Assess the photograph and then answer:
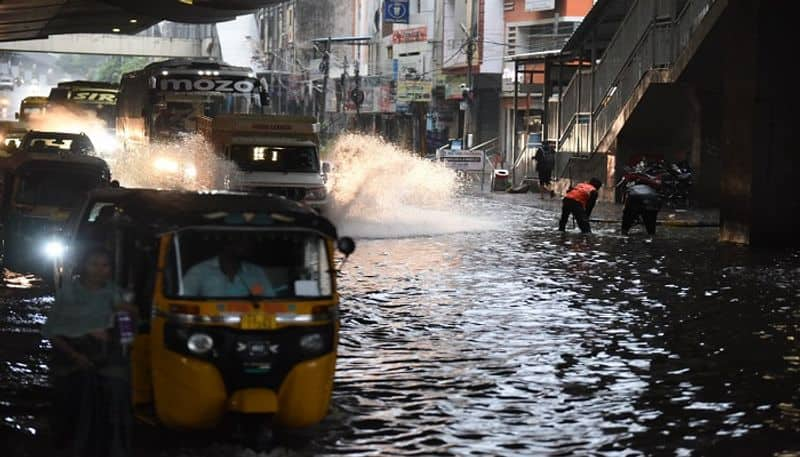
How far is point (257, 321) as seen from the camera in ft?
30.2

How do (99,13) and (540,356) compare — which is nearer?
(540,356)

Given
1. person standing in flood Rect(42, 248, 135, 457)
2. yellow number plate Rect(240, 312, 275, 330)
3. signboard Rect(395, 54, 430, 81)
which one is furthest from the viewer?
signboard Rect(395, 54, 430, 81)

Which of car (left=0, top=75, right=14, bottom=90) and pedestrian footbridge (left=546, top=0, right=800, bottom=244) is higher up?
car (left=0, top=75, right=14, bottom=90)

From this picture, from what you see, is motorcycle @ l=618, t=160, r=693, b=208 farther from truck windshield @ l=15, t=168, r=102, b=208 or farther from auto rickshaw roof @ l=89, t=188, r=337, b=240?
auto rickshaw roof @ l=89, t=188, r=337, b=240

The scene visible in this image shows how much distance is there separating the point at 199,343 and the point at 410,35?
6920 cm

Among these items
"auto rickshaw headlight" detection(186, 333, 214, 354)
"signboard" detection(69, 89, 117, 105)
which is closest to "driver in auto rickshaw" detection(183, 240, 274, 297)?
"auto rickshaw headlight" detection(186, 333, 214, 354)

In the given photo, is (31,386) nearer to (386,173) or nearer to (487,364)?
(487,364)

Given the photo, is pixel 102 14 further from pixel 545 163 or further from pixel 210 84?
pixel 545 163

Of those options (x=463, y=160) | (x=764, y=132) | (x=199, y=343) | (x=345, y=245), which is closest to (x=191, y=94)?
(x=463, y=160)

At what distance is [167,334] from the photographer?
915cm

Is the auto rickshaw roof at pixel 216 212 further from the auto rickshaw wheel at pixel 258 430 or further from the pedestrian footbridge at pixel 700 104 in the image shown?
the pedestrian footbridge at pixel 700 104

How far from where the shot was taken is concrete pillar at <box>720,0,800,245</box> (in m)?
24.7

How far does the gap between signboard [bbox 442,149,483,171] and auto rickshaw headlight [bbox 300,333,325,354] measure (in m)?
37.5

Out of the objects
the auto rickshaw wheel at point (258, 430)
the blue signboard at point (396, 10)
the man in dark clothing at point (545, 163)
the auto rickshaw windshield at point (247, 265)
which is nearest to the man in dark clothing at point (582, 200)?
the man in dark clothing at point (545, 163)
